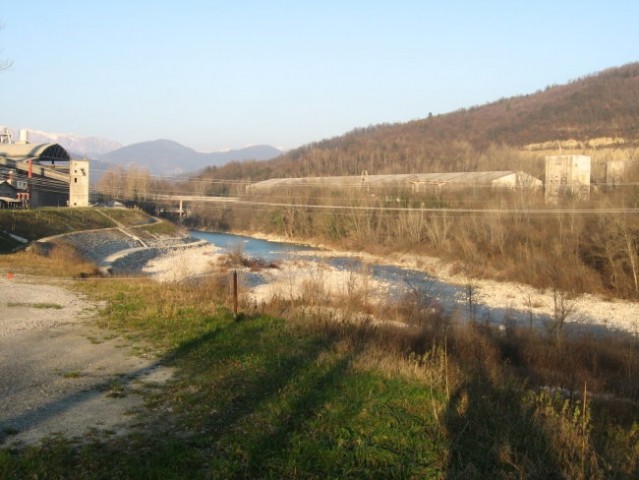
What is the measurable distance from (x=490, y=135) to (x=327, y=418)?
390ft

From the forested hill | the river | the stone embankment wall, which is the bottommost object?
the river

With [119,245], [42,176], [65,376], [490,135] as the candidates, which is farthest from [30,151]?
[490,135]

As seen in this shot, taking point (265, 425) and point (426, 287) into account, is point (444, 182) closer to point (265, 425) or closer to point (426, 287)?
point (426, 287)

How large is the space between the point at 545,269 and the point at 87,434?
32530 millimetres

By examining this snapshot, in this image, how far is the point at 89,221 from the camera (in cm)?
4984

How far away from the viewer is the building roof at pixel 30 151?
62312 mm

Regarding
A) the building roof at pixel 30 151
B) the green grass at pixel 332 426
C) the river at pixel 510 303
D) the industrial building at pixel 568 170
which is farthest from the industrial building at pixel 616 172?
the building roof at pixel 30 151

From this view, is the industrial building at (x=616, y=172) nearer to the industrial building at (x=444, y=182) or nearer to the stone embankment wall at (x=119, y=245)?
the industrial building at (x=444, y=182)

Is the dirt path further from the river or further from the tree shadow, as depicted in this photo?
the river

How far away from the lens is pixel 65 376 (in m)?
8.45

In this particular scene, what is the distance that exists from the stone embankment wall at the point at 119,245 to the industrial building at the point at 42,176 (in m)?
8.50

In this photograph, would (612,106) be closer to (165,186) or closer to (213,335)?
(165,186)

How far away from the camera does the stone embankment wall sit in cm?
3703

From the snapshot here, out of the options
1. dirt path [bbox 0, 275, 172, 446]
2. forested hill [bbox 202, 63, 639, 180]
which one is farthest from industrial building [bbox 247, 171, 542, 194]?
dirt path [bbox 0, 275, 172, 446]
